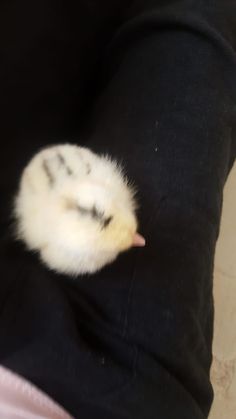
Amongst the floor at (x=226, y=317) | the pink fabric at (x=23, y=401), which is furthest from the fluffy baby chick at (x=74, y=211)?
the floor at (x=226, y=317)

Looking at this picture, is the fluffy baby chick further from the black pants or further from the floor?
the floor

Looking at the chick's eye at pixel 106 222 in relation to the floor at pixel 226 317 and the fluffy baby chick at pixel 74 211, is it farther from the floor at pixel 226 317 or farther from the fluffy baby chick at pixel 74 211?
the floor at pixel 226 317

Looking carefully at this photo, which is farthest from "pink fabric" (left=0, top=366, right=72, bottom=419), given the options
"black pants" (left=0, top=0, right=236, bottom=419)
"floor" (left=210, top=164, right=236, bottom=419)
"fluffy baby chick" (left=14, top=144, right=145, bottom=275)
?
"floor" (left=210, top=164, right=236, bottom=419)

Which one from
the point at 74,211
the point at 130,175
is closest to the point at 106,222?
Answer: the point at 74,211

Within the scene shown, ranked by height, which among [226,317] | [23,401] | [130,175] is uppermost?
[130,175]

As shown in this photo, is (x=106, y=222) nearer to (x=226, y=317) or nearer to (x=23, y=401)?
(x=23, y=401)

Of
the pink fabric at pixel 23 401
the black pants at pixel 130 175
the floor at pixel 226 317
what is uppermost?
the black pants at pixel 130 175
